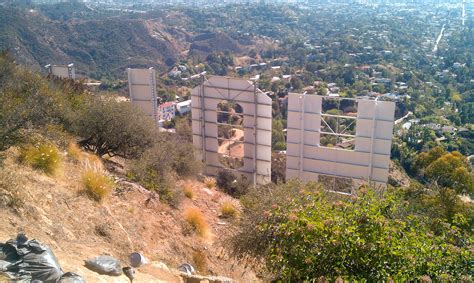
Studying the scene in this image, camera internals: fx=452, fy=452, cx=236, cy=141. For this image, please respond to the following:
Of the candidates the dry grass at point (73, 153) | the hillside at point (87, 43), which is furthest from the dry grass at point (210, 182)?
the hillside at point (87, 43)

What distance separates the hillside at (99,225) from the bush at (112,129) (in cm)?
228

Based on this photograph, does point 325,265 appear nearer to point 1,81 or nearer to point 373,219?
point 373,219

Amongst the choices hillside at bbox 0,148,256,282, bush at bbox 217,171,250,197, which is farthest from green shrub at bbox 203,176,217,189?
hillside at bbox 0,148,256,282

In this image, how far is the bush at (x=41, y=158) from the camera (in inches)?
328

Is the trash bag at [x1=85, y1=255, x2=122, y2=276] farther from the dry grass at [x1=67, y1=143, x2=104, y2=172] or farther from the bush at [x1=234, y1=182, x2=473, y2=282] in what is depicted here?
the dry grass at [x1=67, y1=143, x2=104, y2=172]

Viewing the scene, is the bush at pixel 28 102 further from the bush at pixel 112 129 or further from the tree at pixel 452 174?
the tree at pixel 452 174

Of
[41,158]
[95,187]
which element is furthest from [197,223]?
[41,158]

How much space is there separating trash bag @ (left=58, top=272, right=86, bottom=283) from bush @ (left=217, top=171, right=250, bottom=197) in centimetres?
998

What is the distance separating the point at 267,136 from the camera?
15.2m

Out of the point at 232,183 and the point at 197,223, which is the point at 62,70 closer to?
the point at 232,183

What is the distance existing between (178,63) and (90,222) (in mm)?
62239

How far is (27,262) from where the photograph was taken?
5.02 meters

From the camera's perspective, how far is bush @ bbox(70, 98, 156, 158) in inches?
470

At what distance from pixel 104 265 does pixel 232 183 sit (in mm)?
9921
